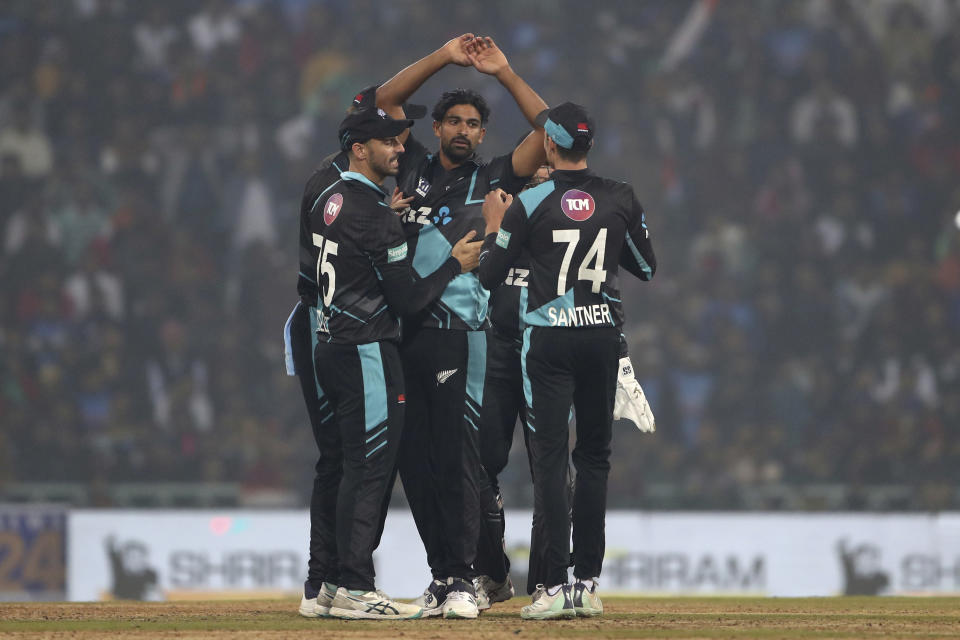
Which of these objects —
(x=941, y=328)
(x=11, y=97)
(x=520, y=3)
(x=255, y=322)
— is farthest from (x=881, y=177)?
(x=11, y=97)

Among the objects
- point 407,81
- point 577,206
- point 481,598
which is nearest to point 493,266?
point 577,206

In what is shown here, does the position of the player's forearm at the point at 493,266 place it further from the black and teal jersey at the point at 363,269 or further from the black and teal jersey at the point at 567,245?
the black and teal jersey at the point at 363,269

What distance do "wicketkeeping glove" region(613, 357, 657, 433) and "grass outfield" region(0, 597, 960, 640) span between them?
934mm

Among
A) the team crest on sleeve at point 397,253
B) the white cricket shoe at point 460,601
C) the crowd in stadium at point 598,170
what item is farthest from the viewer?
the crowd in stadium at point 598,170

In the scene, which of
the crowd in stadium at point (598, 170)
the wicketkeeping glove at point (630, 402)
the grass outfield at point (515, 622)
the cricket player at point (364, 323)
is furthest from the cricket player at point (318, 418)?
the crowd in stadium at point (598, 170)

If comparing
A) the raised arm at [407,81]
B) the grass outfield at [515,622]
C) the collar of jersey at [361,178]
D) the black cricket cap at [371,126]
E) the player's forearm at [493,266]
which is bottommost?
the grass outfield at [515,622]

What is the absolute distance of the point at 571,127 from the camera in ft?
19.3

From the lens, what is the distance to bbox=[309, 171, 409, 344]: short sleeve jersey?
19.2ft

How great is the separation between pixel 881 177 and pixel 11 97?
11.1 meters

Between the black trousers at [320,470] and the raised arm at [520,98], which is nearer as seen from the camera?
the raised arm at [520,98]

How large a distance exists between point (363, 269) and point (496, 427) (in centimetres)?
139

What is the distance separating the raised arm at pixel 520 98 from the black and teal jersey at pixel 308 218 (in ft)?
2.65

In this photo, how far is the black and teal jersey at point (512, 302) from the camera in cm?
692

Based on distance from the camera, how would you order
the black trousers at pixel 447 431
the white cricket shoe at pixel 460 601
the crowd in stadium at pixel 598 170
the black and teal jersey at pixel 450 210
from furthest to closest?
the crowd in stadium at pixel 598 170, the black and teal jersey at pixel 450 210, the black trousers at pixel 447 431, the white cricket shoe at pixel 460 601
